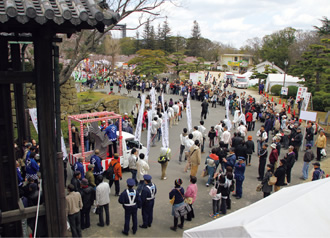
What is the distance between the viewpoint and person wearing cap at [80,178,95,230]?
727 cm

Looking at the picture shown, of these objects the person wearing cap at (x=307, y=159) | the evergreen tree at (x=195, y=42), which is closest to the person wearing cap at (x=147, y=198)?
the person wearing cap at (x=307, y=159)

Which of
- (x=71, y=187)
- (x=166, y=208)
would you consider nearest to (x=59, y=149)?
(x=71, y=187)

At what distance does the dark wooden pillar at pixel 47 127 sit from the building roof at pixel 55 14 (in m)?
0.29

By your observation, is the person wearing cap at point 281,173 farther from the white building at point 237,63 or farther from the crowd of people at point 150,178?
the white building at point 237,63

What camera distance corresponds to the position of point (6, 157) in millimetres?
4414

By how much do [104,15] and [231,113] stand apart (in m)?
20.3

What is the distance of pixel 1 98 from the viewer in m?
4.31

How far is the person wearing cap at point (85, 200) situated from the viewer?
7266 mm

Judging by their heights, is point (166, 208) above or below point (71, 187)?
below

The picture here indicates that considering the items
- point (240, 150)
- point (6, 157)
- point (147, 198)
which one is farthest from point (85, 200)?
point (240, 150)

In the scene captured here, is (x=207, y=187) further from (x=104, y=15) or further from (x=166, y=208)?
(x=104, y=15)

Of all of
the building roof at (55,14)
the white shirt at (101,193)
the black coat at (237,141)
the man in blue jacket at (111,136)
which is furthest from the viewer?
the black coat at (237,141)

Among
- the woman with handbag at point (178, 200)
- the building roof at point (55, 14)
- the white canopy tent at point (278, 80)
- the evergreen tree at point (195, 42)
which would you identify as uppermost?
the evergreen tree at point (195, 42)

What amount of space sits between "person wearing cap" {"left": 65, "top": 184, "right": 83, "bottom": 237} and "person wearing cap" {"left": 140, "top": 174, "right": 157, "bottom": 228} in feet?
5.06
